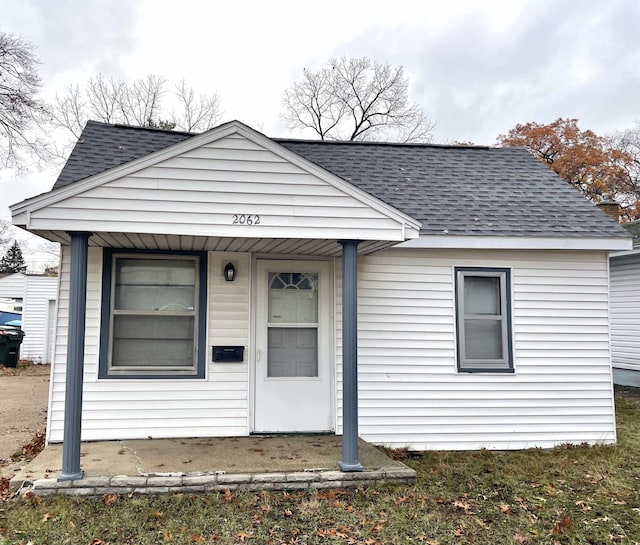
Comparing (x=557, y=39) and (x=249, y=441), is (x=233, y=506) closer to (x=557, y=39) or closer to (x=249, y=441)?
(x=249, y=441)

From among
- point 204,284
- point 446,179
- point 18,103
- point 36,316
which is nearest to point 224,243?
point 204,284

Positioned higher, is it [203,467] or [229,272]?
[229,272]

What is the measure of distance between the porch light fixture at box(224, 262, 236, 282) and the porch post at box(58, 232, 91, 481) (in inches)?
75.0

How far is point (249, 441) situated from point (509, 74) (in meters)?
25.3

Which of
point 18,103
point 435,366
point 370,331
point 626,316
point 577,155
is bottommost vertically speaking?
point 435,366

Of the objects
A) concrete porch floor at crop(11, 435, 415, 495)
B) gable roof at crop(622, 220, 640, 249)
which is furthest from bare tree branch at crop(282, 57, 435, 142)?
concrete porch floor at crop(11, 435, 415, 495)

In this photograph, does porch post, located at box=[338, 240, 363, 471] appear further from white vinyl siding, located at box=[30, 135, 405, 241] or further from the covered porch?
white vinyl siding, located at box=[30, 135, 405, 241]

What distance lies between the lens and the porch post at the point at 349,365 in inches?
194

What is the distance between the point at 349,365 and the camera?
5.03 metres

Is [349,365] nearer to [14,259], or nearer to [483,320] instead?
[483,320]

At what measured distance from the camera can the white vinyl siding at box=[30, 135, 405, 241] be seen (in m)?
4.58

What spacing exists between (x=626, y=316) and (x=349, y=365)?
896cm

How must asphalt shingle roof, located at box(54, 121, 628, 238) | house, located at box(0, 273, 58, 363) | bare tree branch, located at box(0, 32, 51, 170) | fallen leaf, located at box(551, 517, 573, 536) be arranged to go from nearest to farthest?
fallen leaf, located at box(551, 517, 573, 536), asphalt shingle roof, located at box(54, 121, 628, 238), house, located at box(0, 273, 58, 363), bare tree branch, located at box(0, 32, 51, 170)

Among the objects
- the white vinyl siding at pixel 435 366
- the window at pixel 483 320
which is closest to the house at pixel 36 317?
the white vinyl siding at pixel 435 366
